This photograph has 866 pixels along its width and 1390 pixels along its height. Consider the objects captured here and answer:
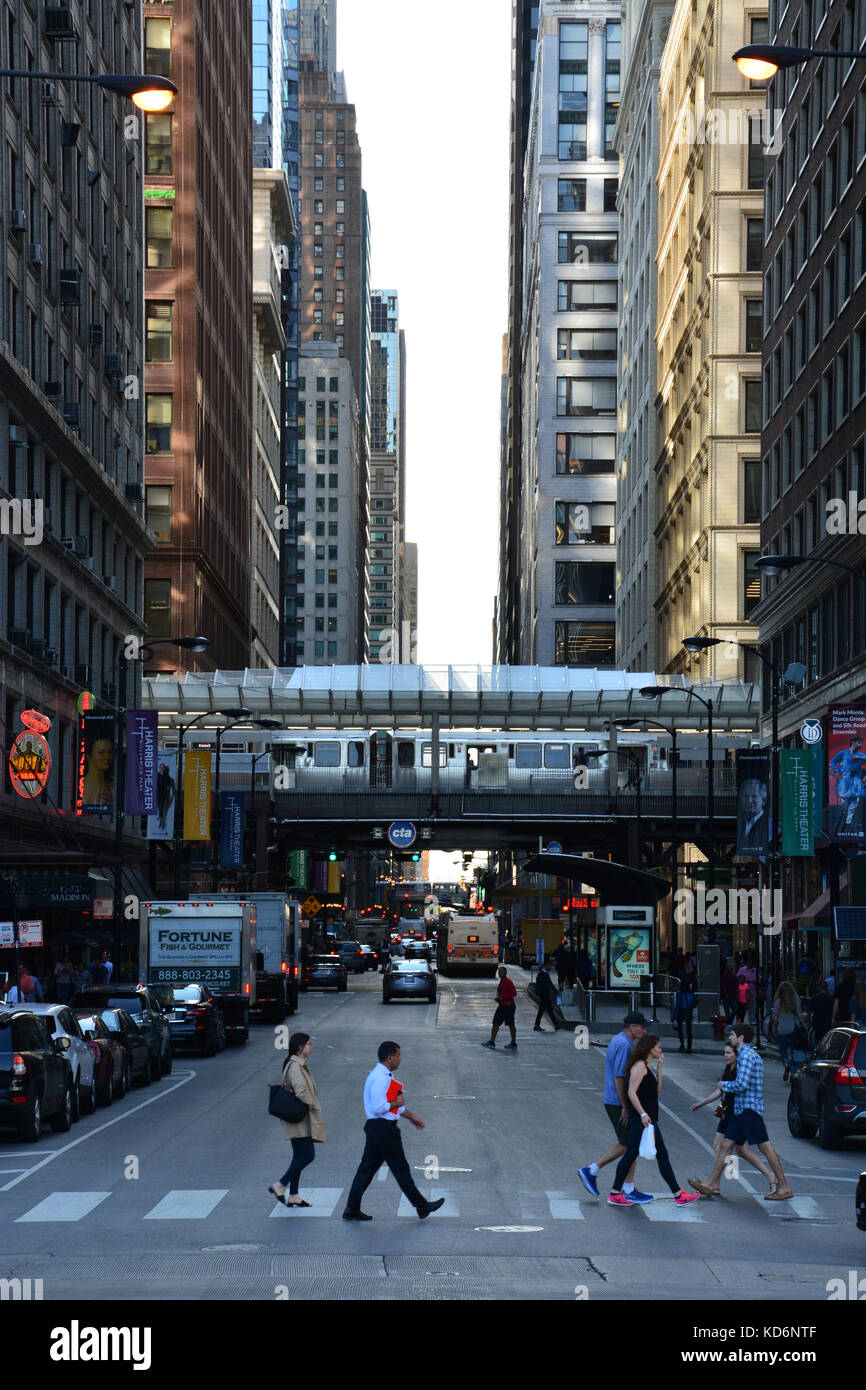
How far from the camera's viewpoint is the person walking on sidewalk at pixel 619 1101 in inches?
756

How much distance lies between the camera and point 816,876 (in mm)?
59312

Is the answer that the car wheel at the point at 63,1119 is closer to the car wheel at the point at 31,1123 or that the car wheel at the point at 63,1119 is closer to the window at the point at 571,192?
the car wheel at the point at 31,1123

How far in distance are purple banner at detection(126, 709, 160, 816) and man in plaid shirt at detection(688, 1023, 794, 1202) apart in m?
37.5

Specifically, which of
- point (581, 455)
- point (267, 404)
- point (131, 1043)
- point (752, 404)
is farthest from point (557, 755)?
point (267, 404)

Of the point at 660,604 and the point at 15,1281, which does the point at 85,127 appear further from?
the point at 15,1281

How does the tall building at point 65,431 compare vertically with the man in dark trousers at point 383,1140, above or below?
above

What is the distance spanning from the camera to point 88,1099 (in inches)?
1099

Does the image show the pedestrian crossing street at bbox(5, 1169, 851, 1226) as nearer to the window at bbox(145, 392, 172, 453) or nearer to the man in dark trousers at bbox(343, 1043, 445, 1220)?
the man in dark trousers at bbox(343, 1043, 445, 1220)

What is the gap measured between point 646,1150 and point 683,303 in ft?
260

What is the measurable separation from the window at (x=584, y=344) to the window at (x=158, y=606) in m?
63.0

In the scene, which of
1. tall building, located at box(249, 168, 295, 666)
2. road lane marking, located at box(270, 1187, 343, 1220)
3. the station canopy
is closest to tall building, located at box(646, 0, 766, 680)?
the station canopy

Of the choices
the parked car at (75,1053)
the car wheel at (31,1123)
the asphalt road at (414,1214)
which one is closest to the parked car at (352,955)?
the asphalt road at (414,1214)

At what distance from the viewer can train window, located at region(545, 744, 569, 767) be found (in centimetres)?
8219

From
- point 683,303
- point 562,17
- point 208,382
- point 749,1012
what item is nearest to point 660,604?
point 683,303
